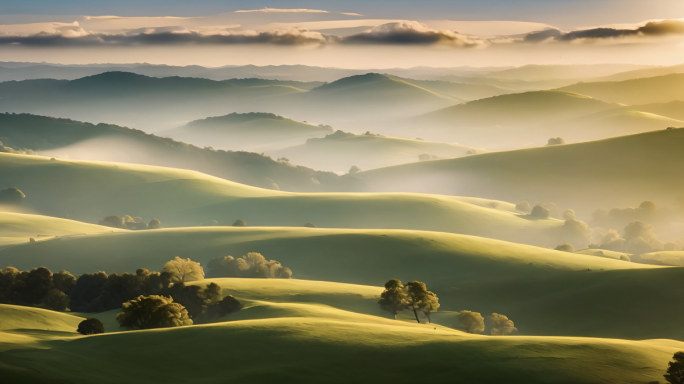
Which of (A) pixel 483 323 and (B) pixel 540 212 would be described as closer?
(A) pixel 483 323

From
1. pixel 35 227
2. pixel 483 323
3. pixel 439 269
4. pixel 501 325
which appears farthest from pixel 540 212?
pixel 35 227

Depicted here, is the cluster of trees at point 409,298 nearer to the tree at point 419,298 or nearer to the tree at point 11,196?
the tree at point 419,298

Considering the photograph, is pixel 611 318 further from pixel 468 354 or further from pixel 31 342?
pixel 31 342

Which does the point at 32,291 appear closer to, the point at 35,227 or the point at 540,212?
the point at 35,227

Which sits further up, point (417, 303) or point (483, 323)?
point (417, 303)

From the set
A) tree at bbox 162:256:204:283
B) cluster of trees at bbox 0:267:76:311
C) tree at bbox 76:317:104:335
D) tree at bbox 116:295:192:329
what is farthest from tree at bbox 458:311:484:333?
cluster of trees at bbox 0:267:76:311

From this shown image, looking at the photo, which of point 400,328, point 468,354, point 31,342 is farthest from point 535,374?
point 31,342

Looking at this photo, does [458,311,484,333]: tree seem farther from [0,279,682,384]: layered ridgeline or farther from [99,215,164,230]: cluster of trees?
[99,215,164,230]: cluster of trees
